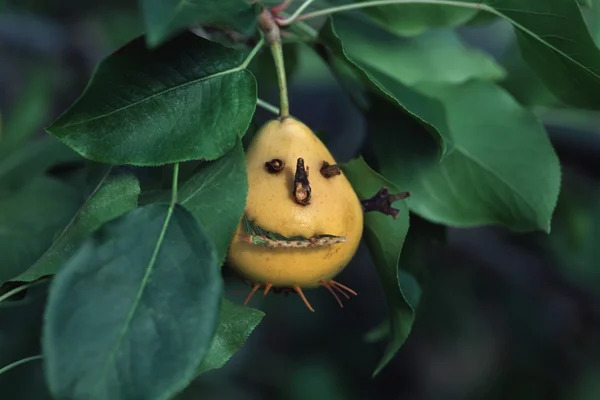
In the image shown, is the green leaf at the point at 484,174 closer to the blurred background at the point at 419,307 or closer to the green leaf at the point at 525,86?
the green leaf at the point at 525,86

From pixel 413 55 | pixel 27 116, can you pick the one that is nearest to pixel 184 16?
pixel 413 55

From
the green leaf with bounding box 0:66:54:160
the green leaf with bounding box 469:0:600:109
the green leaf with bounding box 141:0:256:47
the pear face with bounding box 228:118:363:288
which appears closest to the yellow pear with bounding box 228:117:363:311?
the pear face with bounding box 228:118:363:288

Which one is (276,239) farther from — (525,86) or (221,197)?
(525,86)

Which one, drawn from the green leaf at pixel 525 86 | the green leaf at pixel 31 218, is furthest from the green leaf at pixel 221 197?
the green leaf at pixel 525 86

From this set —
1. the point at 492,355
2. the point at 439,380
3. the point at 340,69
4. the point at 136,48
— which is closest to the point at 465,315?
the point at 492,355

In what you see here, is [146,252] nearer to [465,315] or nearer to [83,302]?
[83,302]

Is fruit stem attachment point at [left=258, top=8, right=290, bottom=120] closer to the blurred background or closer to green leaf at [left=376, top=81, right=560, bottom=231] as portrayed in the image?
green leaf at [left=376, top=81, right=560, bottom=231]

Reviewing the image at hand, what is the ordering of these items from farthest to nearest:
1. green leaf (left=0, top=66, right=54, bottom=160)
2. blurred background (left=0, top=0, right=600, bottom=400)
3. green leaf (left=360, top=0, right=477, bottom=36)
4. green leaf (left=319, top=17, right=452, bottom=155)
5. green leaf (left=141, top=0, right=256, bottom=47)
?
1. blurred background (left=0, top=0, right=600, bottom=400)
2. green leaf (left=0, top=66, right=54, bottom=160)
3. green leaf (left=360, top=0, right=477, bottom=36)
4. green leaf (left=319, top=17, right=452, bottom=155)
5. green leaf (left=141, top=0, right=256, bottom=47)
